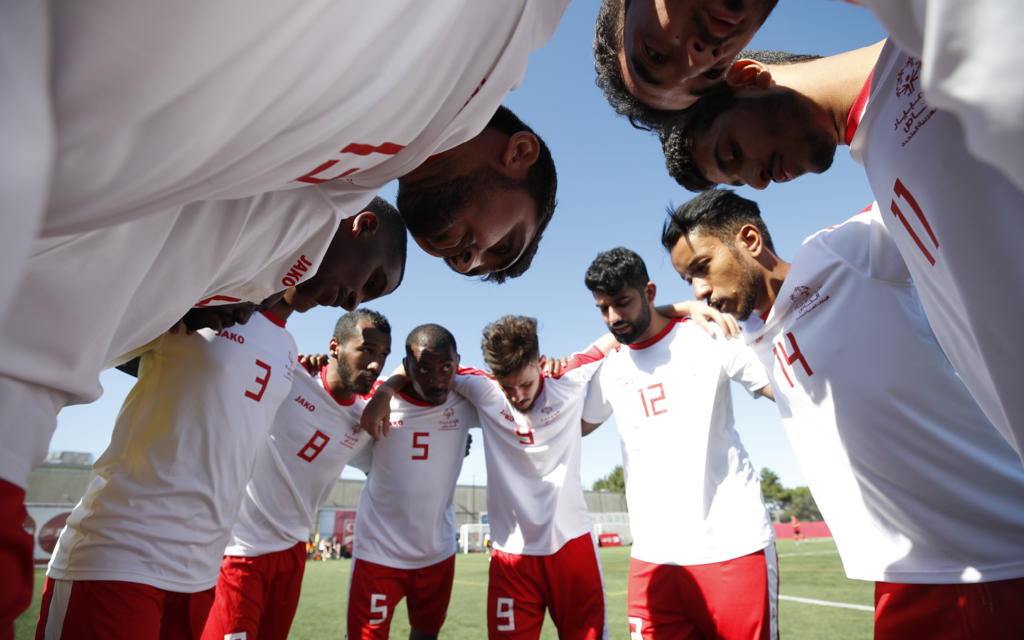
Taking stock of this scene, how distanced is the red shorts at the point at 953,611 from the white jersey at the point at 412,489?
11.7ft

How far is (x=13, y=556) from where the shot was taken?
32.3 inches

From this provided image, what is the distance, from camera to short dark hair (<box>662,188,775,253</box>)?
3.86 meters

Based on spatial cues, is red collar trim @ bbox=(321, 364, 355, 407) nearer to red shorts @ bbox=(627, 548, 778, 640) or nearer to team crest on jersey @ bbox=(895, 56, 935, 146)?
red shorts @ bbox=(627, 548, 778, 640)

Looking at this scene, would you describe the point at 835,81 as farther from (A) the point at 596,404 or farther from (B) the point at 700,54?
(A) the point at 596,404

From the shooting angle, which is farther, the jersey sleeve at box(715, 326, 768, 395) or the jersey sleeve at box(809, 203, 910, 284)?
the jersey sleeve at box(715, 326, 768, 395)

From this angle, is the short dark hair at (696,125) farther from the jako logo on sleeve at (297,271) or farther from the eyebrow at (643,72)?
Result: the jako logo on sleeve at (297,271)

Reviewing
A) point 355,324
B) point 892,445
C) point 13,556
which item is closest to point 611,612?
point 355,324

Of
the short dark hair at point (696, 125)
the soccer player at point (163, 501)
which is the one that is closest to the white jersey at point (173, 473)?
the soccer player at point (163, 501)

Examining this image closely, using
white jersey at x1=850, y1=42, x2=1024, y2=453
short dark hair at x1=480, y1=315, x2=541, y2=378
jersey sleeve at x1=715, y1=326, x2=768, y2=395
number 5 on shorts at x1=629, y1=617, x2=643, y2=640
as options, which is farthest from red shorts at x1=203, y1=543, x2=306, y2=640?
white jersey at x1=850, y1=42, x2=1024, y2=453

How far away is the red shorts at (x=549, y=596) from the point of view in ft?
14.8

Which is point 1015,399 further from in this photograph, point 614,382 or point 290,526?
point 290,526

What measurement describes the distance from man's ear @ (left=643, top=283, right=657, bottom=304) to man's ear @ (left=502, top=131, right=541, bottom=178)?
3.29 meters

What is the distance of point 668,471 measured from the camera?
406 cm

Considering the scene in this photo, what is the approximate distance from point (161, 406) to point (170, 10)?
2.85 metres
